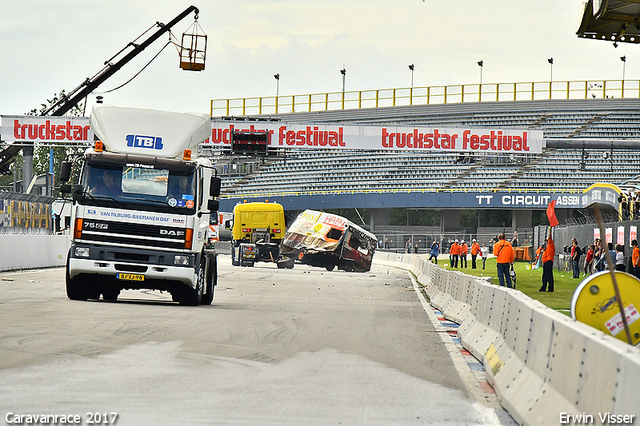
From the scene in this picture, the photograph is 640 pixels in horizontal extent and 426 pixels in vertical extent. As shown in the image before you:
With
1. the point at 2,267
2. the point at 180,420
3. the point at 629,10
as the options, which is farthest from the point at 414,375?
the point at 2,267

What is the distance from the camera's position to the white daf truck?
1520 centimetres

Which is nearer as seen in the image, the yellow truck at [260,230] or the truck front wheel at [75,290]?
the truck front wheel at [75,290]

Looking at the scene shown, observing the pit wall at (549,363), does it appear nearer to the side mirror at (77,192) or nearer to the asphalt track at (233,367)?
the asphalt track at (233,367)

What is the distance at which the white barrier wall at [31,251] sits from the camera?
27545mm

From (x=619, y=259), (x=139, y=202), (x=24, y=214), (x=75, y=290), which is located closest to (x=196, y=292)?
(x=139, y=202)

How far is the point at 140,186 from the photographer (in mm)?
15305

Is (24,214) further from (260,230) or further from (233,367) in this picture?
(233,367)

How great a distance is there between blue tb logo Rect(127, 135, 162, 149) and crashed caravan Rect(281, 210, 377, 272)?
79.9 feet

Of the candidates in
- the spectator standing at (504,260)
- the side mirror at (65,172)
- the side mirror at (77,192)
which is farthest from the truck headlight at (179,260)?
the spectator standing at (504,260)

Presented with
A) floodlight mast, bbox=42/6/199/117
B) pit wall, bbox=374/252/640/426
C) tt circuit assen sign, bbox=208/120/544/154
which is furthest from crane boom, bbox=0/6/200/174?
pit wall, bbox=374/252/640/426

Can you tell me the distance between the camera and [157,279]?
15.6 m

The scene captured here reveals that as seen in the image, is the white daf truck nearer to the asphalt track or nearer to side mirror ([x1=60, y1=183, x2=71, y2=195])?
side mirror ([x1=60, y1=183, x2=71, y2=195])

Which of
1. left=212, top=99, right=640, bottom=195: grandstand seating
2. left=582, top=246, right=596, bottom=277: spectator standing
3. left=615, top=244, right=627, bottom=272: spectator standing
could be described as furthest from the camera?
left=212, top=99, right=640, bottom=195: grandstand seating

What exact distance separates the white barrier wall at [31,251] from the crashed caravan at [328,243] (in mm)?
11136
